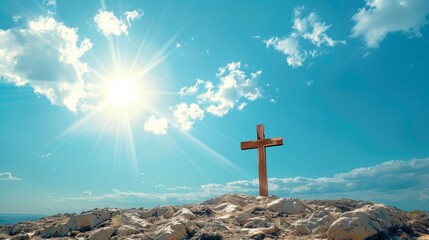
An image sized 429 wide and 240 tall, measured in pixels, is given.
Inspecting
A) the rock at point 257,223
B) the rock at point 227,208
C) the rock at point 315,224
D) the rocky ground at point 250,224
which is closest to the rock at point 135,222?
the rocky ground at point 250,224

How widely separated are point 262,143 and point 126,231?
913cm

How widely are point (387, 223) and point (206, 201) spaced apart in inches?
318

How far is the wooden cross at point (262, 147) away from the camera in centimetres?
1574

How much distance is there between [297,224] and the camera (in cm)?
926

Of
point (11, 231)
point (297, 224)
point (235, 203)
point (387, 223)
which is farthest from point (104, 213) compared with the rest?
point (387, 223)

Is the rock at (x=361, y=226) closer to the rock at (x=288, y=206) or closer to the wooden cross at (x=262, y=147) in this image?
the rock at (x=288, y=206)

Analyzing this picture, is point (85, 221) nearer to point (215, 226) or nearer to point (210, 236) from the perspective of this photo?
point (215, 226)

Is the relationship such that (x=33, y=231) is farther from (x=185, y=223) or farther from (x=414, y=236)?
(x=414, y=236)

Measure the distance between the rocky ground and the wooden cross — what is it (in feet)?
8.10


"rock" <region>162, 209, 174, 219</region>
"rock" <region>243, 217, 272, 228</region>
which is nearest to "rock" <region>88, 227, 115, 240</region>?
"rock" <region>162, 209, 174, 219</region>

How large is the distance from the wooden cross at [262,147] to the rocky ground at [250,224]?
8.10ft

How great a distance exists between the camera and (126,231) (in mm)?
9602

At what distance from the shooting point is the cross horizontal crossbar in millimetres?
16250

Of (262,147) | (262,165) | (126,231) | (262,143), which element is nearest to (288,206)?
(262,165)
